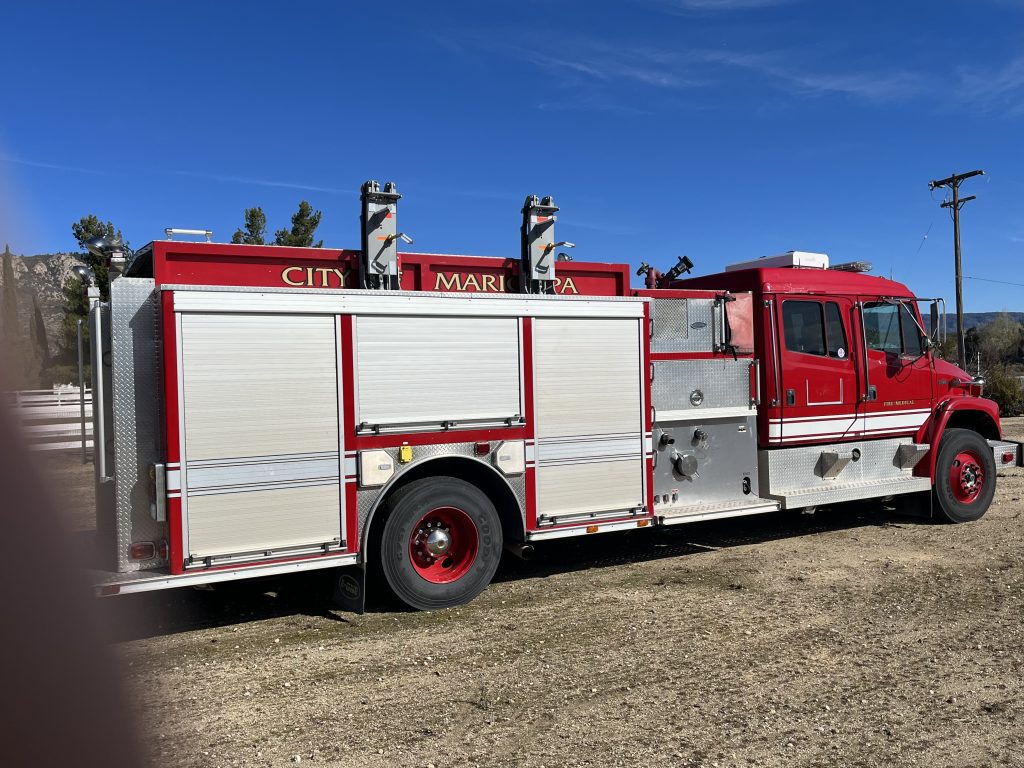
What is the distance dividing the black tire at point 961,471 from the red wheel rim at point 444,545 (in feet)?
19.2

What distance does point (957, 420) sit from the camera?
32.1ft

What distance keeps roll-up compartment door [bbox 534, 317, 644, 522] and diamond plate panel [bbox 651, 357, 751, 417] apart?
0.42 meters

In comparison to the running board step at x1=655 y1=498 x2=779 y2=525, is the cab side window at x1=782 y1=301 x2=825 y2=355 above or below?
above

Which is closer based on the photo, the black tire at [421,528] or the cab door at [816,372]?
the black tire at [421,528]

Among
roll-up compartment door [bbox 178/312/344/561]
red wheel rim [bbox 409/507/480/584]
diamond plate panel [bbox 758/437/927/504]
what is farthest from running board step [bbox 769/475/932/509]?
roll-up compartment door [bbox 178/312/344/561]

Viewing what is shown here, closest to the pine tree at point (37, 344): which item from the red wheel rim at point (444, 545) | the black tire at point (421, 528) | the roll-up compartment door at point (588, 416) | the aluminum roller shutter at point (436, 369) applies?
the aluminum roller shutter at point (436, 369)

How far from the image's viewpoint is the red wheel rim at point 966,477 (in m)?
9.41

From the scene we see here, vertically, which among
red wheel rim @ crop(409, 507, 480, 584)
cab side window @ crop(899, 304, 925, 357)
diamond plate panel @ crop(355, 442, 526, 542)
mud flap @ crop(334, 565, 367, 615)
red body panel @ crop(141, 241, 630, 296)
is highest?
red body panel @ crop(141, 241, 630, 296)

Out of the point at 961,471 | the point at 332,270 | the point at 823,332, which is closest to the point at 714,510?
the point at 823,332

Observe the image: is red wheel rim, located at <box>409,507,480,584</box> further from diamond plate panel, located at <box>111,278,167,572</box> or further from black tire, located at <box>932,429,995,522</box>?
black tire, located at <box>932,429,995,522</box>

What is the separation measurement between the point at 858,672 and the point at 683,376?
130 inches

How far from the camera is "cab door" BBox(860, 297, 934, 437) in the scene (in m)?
8.85

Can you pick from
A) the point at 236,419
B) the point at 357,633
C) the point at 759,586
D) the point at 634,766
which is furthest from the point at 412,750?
the point at 759,586

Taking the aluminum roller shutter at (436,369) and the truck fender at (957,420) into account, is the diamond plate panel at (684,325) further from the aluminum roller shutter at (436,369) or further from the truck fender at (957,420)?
the truck fender at (957,420)
